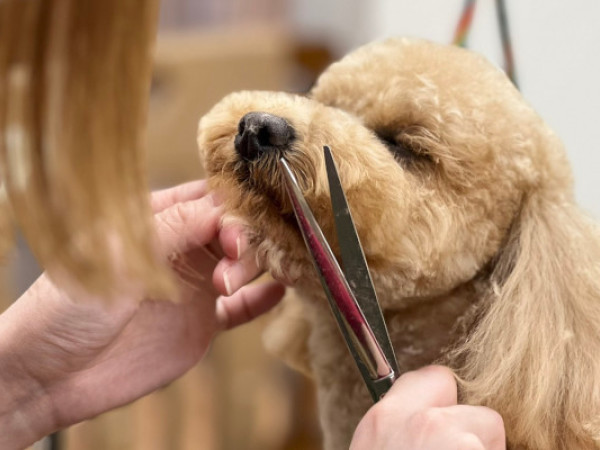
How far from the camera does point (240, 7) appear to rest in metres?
1.96

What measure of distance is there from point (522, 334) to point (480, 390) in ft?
0.17

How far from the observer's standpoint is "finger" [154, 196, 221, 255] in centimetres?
61

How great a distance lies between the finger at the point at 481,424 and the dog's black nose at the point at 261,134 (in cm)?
22

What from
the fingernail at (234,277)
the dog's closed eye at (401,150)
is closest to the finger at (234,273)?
the fingernail at (234,277)

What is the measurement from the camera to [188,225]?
2.00ft

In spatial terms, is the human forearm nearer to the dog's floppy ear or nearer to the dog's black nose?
the dog's black nose

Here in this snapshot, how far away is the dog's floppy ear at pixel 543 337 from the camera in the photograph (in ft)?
1.81

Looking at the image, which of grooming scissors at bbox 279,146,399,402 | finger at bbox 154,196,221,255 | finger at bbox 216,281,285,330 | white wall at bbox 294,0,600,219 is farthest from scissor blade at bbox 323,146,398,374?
white wall at bbox 294,0,600,219

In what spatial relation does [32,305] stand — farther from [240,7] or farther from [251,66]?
[240,7]

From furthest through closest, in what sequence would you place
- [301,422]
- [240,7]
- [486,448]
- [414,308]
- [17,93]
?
[240,7] → [301,422] → [414,308] → [486,448] → [17,93]

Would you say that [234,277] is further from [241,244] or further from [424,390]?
[424,390]

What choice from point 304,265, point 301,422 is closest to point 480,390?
point 304,265

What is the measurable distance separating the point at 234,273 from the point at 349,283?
0.30 feet

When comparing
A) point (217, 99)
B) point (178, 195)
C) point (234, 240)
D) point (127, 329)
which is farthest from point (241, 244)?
point (217, 99)
